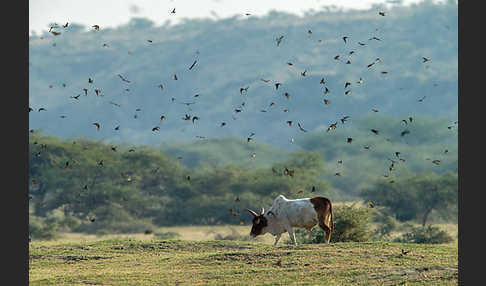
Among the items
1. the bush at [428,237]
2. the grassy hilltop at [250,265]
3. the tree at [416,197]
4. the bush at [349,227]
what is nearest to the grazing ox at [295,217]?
the grassy hilltop at [250,265]

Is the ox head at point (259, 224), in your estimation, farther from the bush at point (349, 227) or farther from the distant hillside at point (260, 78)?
the distant hillside at point (260, 78)

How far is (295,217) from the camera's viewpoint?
20.7 meters

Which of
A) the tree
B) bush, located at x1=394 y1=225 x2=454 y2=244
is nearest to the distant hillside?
the tree

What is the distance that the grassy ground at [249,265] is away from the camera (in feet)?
51.5

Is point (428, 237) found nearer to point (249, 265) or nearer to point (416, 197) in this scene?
point (249, 265)

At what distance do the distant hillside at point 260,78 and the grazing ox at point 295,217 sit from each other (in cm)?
11201

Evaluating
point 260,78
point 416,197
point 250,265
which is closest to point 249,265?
point 250,265

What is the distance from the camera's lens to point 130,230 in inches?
1890

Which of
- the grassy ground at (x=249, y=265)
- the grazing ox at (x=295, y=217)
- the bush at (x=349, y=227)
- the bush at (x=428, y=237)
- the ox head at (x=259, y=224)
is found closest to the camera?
the grassy ground at (x=249, y=265)

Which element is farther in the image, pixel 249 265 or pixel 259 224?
pixel 259 224

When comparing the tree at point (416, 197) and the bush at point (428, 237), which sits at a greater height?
the tree at point (416, 197)

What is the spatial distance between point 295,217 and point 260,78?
13867 centimetres
